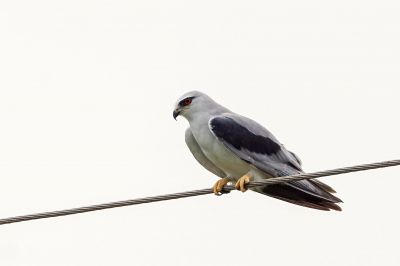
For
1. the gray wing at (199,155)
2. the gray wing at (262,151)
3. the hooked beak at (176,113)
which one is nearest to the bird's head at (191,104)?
the hooked beak at (176,113)

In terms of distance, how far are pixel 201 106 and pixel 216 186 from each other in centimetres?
96

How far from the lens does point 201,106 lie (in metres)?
9.75

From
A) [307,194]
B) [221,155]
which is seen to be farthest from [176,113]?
[307,194]

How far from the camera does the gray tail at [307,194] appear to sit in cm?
891

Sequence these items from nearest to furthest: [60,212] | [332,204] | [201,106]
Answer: [60,212]
[332,204]
[201,106]

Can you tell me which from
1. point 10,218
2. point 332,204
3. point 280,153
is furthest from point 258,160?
point 10,218

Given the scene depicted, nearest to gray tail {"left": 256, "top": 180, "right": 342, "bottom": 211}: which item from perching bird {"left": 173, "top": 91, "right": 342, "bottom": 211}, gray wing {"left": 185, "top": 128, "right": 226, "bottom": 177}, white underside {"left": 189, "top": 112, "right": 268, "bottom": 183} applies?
perching bird {"left": 173, "top": 91, "right": 342, "bottom": 211}

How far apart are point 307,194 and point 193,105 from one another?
1.48 m

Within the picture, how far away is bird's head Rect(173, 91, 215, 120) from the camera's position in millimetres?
9735

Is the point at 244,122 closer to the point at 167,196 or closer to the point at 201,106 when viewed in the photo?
the point at 201,106

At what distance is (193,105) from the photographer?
9.77 metres

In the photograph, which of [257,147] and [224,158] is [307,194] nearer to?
[257,147]

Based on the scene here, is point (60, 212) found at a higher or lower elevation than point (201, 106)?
lower

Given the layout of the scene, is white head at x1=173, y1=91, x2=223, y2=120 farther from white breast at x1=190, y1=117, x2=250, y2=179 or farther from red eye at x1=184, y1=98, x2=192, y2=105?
white breast at x1=190, y1=117, x2=250, y2=179
